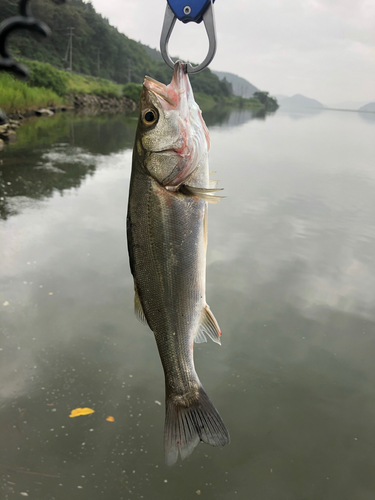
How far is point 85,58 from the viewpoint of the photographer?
75.4 metres

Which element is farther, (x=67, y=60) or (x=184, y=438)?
(x=67, y=60)

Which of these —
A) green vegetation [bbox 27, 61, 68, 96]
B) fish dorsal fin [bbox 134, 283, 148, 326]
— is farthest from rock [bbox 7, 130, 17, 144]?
green vegetation [bbox 27, 61, 68, 96]

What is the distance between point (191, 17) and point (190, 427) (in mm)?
1812

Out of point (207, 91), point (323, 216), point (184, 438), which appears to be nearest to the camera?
point (184, 438)

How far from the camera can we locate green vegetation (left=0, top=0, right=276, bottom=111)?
43.2 meters

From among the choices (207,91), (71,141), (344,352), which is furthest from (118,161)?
(207,91)

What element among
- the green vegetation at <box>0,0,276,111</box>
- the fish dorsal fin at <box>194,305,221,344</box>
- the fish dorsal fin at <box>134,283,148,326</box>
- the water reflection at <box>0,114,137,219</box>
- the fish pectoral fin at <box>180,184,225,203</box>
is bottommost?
the water reflection at <box>0,114,137,219</box>

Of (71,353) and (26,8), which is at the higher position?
(26,8)

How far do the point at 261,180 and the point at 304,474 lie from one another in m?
10.7

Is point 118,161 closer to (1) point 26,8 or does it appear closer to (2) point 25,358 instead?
(2) point 25,358

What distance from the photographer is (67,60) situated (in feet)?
230

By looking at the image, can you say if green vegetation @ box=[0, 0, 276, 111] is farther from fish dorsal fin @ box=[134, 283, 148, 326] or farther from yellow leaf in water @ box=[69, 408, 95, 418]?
fish dorsal fin @ box=[134, 283, 148, 326]

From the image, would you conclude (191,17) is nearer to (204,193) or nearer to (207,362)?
(204,193)

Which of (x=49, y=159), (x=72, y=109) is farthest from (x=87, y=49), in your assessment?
(x=49, y=159)
